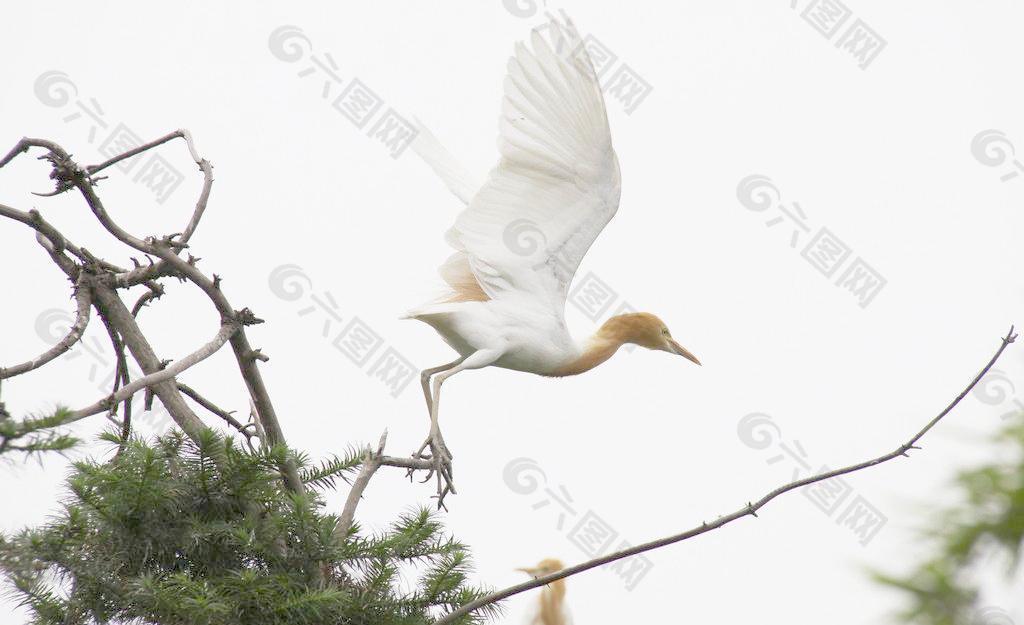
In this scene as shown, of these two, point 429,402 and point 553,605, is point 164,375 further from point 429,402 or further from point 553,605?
→ point 553,605

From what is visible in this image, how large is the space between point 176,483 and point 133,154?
982mm

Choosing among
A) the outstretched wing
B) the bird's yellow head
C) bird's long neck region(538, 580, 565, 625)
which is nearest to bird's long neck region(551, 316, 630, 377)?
the bird's yellow head

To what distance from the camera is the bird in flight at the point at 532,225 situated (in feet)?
12.0

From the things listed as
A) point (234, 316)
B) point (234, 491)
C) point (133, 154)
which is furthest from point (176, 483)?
point (133, 154)

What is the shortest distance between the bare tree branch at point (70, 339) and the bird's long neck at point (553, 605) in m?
1.79

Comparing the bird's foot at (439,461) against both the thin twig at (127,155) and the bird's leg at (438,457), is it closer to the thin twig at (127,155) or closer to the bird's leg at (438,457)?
the bird's leg at (438,457)

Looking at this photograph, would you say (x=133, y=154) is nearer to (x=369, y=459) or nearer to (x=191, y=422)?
(x=191, y=422)

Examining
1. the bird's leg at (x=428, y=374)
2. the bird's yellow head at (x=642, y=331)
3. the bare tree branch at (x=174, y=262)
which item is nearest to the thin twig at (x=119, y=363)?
the bare tree branch at (x=174, y=262)

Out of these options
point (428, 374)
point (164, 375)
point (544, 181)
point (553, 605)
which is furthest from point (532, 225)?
point (164, 375)

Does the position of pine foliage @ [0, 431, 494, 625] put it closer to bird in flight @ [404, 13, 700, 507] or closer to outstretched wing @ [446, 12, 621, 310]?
bird in flight @ [404, 13, 700, 507]

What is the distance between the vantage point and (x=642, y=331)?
4.65m

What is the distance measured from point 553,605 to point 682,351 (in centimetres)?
135

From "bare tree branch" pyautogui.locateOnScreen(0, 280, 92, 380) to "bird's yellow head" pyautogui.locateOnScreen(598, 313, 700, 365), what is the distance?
213 centimetres

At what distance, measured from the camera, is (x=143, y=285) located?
3.15 meters
